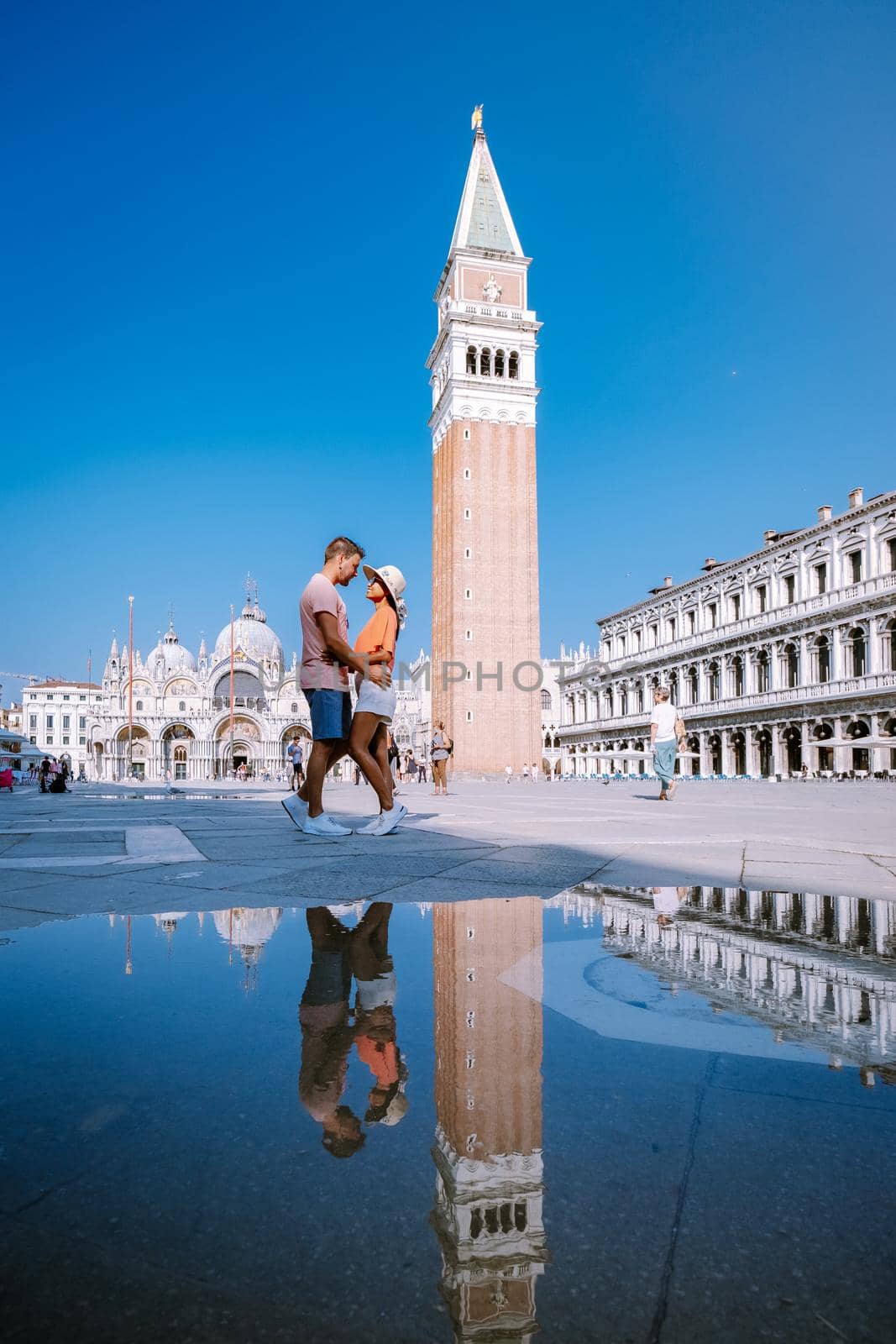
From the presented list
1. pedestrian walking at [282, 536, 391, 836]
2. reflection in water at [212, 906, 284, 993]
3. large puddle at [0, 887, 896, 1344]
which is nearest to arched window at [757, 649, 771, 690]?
pedestrian walking at [282, 536, 391, 836]

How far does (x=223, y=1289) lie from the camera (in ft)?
2.58

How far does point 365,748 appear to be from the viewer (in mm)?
5512

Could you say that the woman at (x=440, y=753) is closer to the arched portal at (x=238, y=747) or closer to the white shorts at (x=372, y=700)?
the white shorts at (x=372, y=700)

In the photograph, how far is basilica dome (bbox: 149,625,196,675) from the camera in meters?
72.1

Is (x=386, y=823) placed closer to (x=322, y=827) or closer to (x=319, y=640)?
(x=322, y=827)

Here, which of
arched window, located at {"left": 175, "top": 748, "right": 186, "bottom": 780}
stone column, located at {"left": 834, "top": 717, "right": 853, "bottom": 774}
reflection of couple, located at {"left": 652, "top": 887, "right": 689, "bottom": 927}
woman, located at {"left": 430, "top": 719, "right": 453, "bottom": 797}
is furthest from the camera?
arched window, located at {"left": 175, "top": 748, "right": 186, "bottom": 780}

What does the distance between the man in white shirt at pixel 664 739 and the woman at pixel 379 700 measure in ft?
24.6

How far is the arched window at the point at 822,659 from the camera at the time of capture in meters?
35.2

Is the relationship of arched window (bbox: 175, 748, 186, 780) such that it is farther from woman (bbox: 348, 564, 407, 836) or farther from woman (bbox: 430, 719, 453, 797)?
woman (bbox: 348, 564, 407, 836)

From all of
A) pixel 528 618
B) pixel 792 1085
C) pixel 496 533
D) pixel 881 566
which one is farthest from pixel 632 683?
pixel 792 1085

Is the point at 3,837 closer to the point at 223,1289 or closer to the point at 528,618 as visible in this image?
the point at 223,1289

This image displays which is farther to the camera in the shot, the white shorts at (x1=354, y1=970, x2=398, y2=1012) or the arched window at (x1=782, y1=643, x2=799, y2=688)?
the arched window at (x1=782, y1=643, x2=799, y2=688)

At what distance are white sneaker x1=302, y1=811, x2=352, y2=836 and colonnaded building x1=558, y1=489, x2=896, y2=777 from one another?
25118 mm

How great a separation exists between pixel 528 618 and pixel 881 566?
17.0 m
